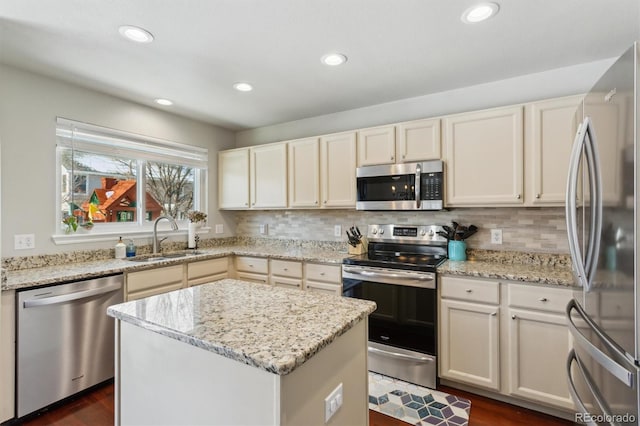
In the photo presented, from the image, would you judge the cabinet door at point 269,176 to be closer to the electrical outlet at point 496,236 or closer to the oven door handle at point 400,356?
the oven door handle at point 400,356

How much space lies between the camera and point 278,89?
2801 mm

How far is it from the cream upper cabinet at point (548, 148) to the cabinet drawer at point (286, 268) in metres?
2.00

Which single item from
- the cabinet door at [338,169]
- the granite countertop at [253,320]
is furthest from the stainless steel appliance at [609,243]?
the cabinet door at [338,169]

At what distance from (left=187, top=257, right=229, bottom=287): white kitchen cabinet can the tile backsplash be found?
0.81 metres

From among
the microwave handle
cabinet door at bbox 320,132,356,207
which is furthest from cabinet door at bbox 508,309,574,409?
cabinet door at bbox 320,132,356,207

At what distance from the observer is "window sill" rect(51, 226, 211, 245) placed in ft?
8.59

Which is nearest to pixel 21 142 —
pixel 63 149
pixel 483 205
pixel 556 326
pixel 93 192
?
pixel 63 149

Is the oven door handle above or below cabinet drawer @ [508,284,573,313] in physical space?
below

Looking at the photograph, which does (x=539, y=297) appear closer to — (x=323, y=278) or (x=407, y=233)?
(x=407, y=233)

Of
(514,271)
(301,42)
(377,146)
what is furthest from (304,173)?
(514,271)

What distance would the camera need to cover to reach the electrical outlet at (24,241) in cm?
235

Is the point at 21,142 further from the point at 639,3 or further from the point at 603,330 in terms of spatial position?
Answer: the point at 639,3

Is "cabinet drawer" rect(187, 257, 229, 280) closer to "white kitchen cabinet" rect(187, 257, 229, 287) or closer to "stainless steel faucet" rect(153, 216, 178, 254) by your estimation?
"white kitchen cabinet" rect(187, 257, 229, 287)

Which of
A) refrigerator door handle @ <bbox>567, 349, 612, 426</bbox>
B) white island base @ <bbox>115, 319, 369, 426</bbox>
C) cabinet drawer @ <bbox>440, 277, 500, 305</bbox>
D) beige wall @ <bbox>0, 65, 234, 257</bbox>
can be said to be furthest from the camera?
beige wall @ <bbox>0, 65, 234, 257</bbox>
